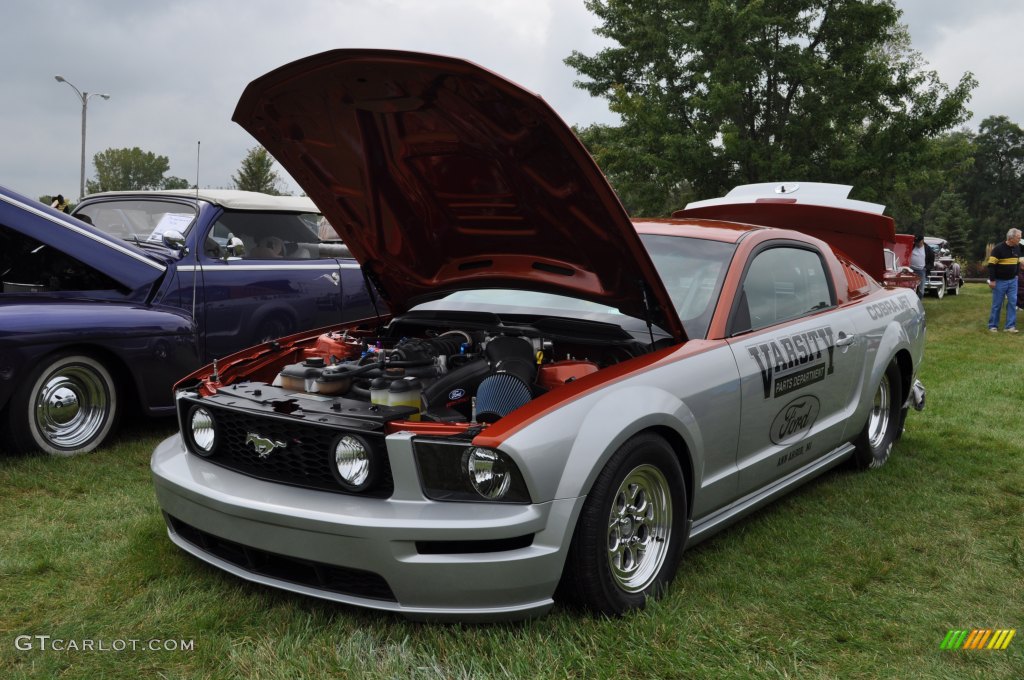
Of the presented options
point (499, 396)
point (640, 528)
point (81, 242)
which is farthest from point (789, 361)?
point (81, 242)

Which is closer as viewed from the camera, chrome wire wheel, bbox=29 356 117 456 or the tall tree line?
chrome wire wheel, bbox=29 356 117 456

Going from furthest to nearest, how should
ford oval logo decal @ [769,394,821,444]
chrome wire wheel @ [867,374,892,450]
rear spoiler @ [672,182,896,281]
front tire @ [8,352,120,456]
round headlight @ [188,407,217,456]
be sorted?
rear spoiler @ [672,182,896,281]
chrome wire wheel @ [867,374,892,450]
front tire @ [8,352,120,456]
ford oval logo decal @ [769,394,821,444]
round headlight @ [188,407,217,456]

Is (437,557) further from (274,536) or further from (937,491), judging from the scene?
(937,491)

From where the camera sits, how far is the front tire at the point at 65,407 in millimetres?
4523

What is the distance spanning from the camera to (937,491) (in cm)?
446

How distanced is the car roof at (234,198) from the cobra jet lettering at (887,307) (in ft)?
12.7

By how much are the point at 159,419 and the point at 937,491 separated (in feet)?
16.4

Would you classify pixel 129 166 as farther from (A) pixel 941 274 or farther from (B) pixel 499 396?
(B) pixel 499 396

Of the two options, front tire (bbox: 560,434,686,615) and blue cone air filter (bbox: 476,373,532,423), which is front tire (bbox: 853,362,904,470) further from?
blue cone air filter (bbox: 476,373,532,423)

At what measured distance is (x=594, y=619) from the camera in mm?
2697

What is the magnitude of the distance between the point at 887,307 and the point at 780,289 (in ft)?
4.11

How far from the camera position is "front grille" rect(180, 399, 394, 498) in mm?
2602

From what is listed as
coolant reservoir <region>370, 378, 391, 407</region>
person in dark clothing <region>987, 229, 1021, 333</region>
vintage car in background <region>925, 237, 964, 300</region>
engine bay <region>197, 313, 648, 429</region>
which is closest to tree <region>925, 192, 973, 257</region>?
vintage car in background <region>925, 237, 964, 300</region>

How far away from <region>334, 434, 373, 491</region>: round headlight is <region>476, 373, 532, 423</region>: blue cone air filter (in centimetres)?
48
